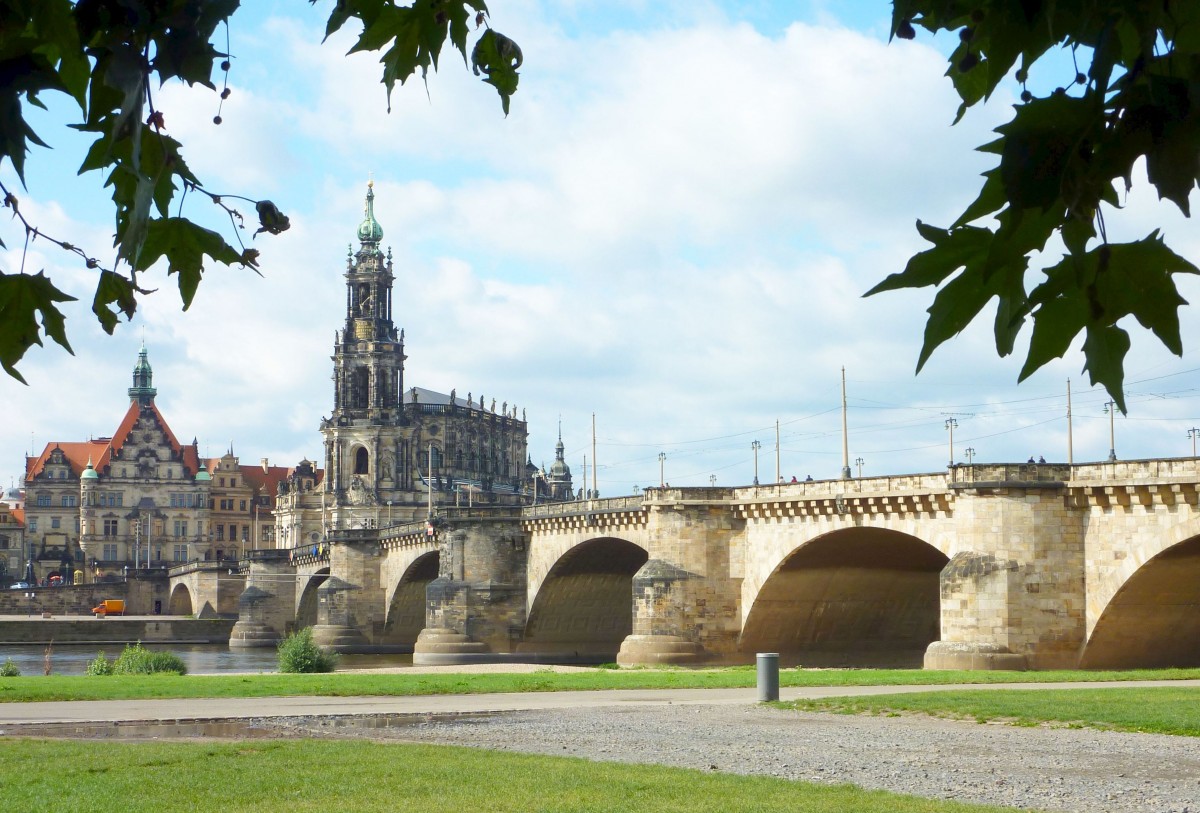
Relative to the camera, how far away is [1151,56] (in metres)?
2.62

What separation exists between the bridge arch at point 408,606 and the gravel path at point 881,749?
55.1 meters

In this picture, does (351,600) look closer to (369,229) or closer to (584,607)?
(584,607)

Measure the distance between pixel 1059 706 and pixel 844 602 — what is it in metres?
26.7

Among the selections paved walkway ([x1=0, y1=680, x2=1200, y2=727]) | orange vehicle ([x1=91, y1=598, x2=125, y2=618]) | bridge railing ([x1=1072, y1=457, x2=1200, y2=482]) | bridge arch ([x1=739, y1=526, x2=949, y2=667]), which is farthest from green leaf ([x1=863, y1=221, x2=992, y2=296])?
orange vehicle ([x1=91, y1=598, x2=125, y2=618])

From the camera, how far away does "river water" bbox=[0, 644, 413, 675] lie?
196 ft

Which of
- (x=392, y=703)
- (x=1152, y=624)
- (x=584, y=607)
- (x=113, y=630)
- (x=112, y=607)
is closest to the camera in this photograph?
(x=392, y=703)

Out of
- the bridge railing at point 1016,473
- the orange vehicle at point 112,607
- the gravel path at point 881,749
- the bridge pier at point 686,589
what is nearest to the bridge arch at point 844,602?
the bridge pier at point 686,589

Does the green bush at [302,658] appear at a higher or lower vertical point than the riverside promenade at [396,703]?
lower

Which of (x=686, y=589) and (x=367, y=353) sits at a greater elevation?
(x=367, y=353)

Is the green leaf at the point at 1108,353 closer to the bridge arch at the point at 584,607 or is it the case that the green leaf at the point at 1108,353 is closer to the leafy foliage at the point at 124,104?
the leafy foliage at the point at 124,104

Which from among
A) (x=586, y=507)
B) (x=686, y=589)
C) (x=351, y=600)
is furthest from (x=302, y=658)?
(x=351, y=600)

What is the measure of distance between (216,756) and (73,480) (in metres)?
127

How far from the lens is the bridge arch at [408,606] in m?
75.6

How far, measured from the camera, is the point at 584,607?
62.3m
